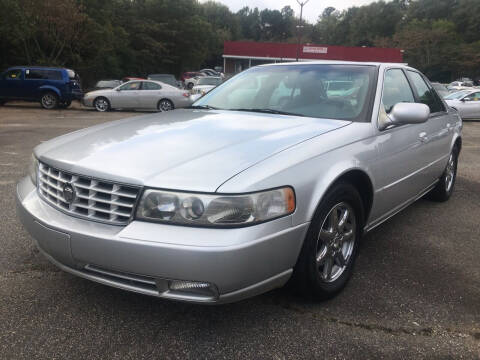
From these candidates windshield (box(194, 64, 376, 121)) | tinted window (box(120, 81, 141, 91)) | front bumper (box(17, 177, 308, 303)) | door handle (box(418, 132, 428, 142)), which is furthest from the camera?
tinted window (box(120, 81, 141, 91))

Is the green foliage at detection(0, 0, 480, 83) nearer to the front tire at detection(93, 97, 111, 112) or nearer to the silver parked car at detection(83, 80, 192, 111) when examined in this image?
the front tire at detection(93, 97, 111, 112)

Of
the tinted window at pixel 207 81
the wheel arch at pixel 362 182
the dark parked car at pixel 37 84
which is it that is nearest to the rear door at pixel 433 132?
the wheel arch at pixel 362 182

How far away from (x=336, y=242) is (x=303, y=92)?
51.2 inches

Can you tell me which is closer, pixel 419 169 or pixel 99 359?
pixel 99 359

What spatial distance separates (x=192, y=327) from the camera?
2338 mm

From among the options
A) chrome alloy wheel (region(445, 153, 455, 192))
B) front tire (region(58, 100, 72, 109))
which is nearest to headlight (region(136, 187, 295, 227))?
chrome alloy wheel (region(445, 153, 455, 192))

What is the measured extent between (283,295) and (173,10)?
48.4m

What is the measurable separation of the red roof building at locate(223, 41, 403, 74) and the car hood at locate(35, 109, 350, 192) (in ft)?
144

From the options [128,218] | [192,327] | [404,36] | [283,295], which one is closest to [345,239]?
[283,295]

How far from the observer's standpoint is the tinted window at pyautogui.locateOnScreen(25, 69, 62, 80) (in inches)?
659

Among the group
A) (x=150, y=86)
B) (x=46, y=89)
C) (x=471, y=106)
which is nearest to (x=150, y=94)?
(x=150, y=86)

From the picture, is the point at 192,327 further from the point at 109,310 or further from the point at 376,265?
the point at 376,265

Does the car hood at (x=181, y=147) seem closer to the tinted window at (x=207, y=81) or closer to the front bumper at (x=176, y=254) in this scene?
the front bumper at (x=176, y=254)

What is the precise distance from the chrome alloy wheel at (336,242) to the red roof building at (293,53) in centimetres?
4431
